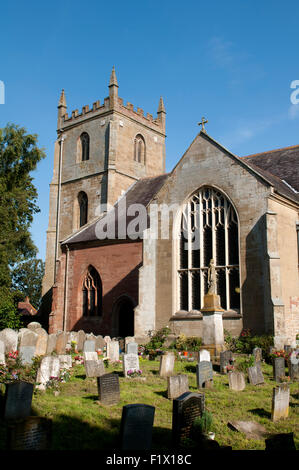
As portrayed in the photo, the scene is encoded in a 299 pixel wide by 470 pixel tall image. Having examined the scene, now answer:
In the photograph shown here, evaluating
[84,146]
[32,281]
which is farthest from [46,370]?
[32,281]

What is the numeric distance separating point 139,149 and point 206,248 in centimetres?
1946

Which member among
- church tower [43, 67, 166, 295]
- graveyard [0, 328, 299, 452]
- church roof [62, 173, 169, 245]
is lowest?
graveyard [0, 328, 299, 452]

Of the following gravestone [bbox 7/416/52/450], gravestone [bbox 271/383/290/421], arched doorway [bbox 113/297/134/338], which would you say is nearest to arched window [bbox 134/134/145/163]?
arched doorway [bbox 113/297/134/338]

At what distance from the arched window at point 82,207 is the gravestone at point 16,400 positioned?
2819cm

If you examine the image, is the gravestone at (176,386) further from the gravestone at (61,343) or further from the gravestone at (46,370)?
the gravestone at (61,343)

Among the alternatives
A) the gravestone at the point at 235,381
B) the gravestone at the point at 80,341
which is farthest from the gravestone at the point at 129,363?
the gravestone at the point at 80,341

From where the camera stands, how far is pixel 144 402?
10.2 m

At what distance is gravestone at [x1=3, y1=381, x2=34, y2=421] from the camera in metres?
8.13

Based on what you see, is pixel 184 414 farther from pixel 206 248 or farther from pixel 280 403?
pixel 206 248

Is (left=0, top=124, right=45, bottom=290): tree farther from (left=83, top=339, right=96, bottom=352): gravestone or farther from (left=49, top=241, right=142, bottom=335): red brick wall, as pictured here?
(left=83, top=339, right=96, bottom=352): gravestone

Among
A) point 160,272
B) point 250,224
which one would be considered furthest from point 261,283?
point 160,272

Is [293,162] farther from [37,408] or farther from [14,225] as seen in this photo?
[37,408]

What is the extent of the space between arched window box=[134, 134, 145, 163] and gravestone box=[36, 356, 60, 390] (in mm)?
27761

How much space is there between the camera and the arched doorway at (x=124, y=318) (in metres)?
26.2
